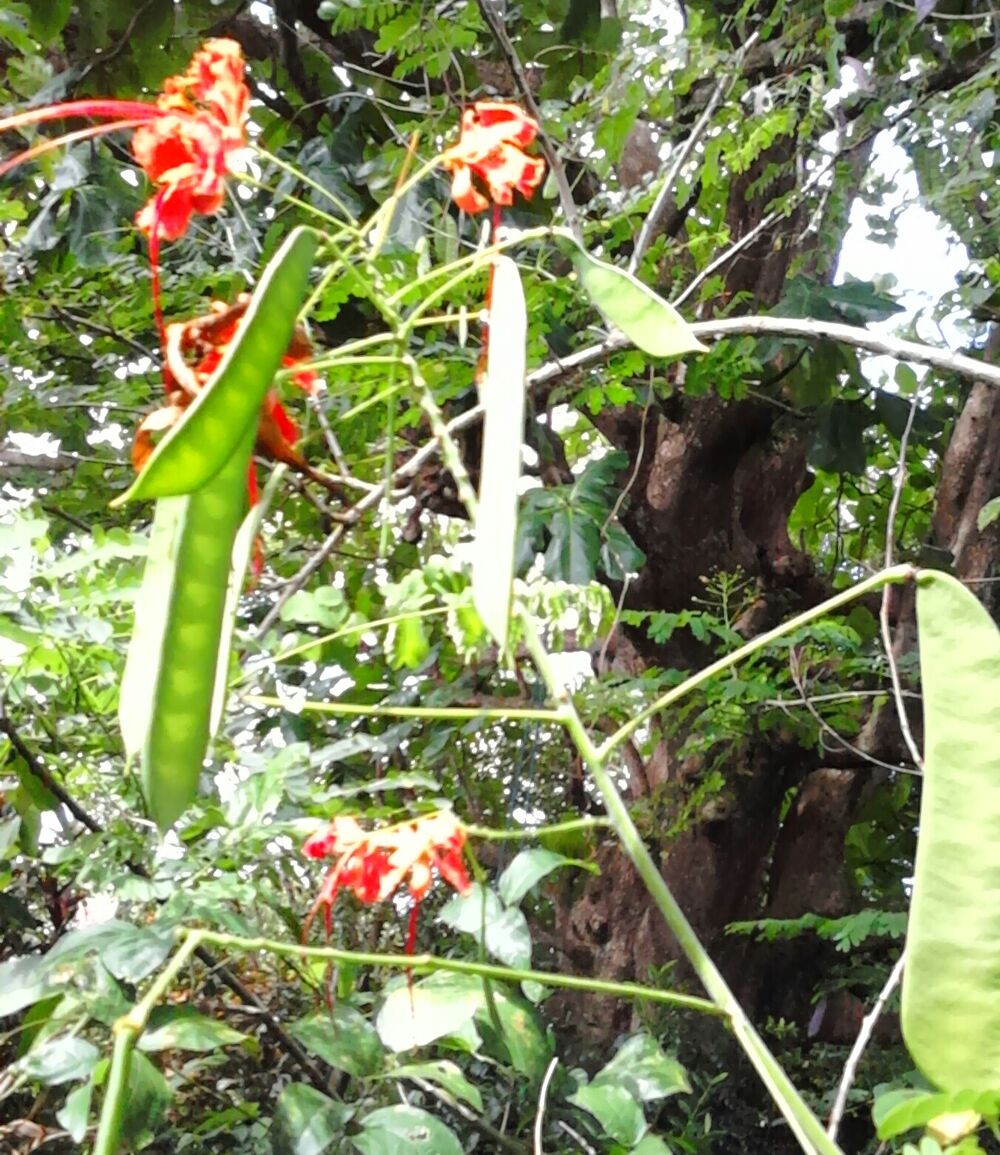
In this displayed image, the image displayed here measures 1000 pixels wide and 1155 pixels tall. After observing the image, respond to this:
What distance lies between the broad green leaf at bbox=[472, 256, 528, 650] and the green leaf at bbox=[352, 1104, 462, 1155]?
1.27 feet

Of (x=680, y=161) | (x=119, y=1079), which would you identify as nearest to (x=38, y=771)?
(x=119, y=1079)

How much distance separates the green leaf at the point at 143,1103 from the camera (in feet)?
1.79

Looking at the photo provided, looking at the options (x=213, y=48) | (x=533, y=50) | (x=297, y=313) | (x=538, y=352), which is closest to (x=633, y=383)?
(x=538, y=352)

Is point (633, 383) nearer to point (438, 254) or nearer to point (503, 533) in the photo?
point (438, 254)

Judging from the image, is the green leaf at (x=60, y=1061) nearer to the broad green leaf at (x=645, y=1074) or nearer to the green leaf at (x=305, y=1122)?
the green leaf at (x=305, y=1122)

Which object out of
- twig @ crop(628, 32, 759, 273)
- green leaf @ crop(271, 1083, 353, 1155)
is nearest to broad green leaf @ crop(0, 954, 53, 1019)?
Answer: green leaf @ crop(271, 1083, 353, 1155)

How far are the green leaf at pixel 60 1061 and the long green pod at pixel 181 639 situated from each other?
0.98 feet

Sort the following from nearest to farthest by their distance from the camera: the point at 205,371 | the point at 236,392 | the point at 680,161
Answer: the point at 236,392 < the point at 205,371 < the point at 680,161

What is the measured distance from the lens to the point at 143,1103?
21.7 inches

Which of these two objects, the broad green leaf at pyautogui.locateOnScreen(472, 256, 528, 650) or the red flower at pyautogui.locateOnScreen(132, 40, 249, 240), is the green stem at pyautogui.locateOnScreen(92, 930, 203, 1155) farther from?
the red flower at pyautogui.locateOnScreen(132, 40, 249, 240)

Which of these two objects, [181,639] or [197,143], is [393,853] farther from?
[197,143]

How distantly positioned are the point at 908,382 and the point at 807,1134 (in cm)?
Answer: 147

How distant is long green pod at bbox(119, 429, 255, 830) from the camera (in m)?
0.33

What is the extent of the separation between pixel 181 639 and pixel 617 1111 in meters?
0.44
